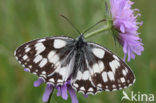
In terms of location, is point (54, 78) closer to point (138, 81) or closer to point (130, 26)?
point (130, 26)

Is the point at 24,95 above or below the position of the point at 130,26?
below

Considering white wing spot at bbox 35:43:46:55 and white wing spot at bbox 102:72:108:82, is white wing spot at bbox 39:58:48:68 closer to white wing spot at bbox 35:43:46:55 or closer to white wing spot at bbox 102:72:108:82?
white wing spot at bbox 35:43:46:55

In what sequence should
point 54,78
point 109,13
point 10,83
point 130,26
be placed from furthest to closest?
point 10,83 < point 109,13 < point 130,26 < point 54,78

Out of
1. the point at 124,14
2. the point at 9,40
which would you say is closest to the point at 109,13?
the point at 124,14

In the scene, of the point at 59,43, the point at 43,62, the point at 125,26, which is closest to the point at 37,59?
the point at 43,62

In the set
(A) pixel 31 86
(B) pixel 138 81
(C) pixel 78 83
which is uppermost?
(C) pixel 78 83

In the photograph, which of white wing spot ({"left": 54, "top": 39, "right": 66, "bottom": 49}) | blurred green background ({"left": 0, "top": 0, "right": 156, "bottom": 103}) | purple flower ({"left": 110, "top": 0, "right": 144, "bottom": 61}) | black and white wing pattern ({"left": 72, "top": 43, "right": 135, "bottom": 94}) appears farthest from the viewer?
blurred green background ({"left": 0, "top": 0, "right": 156, "bottom": 103})

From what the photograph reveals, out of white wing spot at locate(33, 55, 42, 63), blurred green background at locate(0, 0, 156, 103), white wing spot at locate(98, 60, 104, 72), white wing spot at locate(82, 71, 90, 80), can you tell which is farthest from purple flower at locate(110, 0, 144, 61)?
white wing spot at locate(33, 55, 42, 63)

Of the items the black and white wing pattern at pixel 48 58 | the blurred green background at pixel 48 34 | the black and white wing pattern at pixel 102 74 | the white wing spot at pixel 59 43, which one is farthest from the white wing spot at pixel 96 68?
the blurred green background at pixel 48 34
